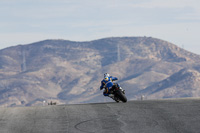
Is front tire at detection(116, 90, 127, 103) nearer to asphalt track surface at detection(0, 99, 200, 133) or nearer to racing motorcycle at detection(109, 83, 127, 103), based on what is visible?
racing motorcycle at detection(109, 83, 127, 103)

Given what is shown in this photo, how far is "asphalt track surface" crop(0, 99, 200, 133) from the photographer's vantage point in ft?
49.5

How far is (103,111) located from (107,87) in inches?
300

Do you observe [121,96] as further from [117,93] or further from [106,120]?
[106,120]

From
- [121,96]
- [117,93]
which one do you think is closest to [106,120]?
[121,96]

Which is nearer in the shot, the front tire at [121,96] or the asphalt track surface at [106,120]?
the asphalt track surface at [106,120]

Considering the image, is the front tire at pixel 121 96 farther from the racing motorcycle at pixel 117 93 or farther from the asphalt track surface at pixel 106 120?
the asphalt track surface at pixel 106 120

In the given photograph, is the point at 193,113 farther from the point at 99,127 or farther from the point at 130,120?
the point at 99,127

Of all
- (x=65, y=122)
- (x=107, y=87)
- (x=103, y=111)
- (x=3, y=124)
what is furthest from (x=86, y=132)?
(x=107, y=87)

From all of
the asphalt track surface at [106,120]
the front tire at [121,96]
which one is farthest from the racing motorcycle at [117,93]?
the asphalt track surface at [106,120]

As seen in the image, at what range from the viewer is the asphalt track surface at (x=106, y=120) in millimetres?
15086

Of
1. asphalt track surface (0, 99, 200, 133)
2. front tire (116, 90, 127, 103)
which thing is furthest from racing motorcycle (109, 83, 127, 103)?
asphalt track surface (0, 99, 200, 133)

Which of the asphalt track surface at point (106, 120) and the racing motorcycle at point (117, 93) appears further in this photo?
the racing motorcycle at point (117, 93)

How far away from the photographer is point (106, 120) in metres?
17.1

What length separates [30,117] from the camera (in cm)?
1867
